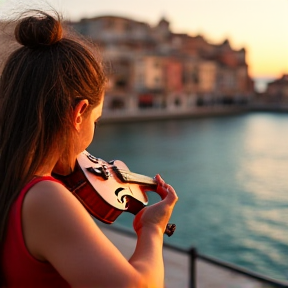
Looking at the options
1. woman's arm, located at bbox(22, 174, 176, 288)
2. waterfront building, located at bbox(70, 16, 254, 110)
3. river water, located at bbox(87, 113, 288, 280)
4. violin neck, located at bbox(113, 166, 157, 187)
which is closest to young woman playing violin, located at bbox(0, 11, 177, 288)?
woman's arm, located at bbox(22, 174, 176, 288)

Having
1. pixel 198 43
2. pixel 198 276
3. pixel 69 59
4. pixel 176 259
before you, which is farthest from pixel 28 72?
pixel 198 43

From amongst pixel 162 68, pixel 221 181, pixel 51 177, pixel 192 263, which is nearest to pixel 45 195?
pixel 51 177

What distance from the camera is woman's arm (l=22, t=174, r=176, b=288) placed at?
0.48 m

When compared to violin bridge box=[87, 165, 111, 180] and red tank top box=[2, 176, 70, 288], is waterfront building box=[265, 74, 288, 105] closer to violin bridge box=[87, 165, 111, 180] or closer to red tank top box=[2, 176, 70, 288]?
violin bridge box=[87, 165, 111, 180]

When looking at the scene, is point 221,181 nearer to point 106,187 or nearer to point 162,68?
point 106,187

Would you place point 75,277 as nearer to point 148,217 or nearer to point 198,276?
point 148,217

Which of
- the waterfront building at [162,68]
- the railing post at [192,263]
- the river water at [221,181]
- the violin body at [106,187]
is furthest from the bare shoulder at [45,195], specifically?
the waterfront building at [162,68]

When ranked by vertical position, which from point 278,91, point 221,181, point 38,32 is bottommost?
point 38,32

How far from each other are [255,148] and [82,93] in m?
20.9

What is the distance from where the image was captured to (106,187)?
2.35 feet

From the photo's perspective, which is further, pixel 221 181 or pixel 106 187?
pixel 221 181

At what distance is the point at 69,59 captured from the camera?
1.85 ft

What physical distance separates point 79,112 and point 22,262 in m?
0.17

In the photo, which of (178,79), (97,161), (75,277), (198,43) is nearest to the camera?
(75,277)
